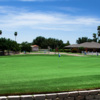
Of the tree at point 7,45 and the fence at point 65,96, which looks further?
the tree at point 7,45

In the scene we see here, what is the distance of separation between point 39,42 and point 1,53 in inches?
3561

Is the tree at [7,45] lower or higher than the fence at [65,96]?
higher

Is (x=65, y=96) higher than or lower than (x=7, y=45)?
lower

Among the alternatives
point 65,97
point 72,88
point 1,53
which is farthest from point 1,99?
point 1,53

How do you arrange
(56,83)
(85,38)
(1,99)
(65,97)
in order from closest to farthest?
(1,99), (65,97), (56,83), (85,38)

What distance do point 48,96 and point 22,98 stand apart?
0.96 m

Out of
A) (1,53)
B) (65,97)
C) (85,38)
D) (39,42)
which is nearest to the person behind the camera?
(65,97)

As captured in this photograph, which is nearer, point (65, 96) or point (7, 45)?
point (65, 96)

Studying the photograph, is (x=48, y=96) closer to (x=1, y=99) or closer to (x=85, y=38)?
(x=1, y=99)

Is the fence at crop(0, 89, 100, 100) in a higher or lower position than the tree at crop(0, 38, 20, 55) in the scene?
lower

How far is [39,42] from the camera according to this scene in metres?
152

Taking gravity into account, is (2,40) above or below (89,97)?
above

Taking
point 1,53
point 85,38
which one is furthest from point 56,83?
point 85,38

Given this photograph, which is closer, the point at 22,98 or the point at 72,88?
the point at 22,98
